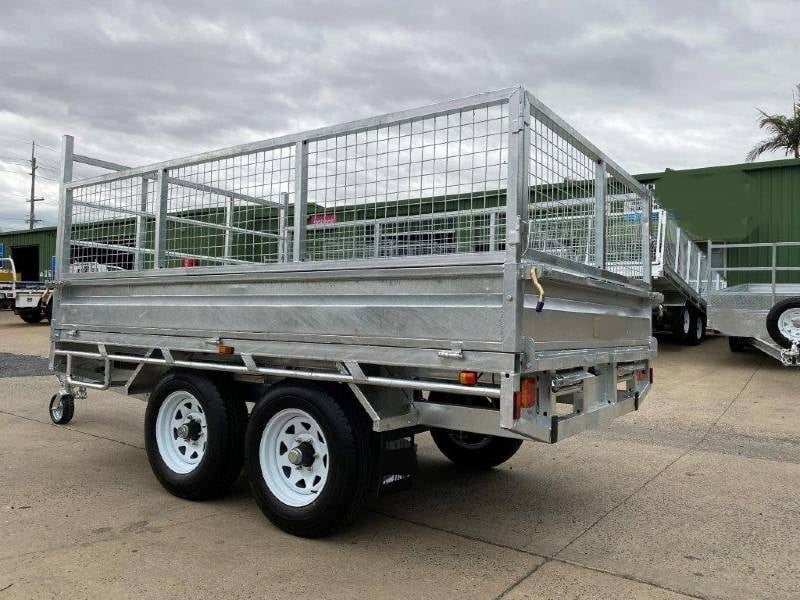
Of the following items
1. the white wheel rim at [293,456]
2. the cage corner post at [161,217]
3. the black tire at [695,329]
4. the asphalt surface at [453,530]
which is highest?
the cage corner post at [161,217]

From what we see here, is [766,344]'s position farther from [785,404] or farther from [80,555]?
[80,555]

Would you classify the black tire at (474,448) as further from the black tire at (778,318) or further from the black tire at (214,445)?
the black tire at (778,318)

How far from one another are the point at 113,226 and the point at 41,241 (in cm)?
3290

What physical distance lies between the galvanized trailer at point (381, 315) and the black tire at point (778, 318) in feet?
21.3

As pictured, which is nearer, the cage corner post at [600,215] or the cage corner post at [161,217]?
the cage corner post at [600,215]

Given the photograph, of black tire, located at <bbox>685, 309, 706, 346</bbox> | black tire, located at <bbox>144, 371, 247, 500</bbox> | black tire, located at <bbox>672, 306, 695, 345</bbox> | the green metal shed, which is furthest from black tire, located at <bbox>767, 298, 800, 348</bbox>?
black tire, located at <bbox>144, 371, 247, 500</bbox>

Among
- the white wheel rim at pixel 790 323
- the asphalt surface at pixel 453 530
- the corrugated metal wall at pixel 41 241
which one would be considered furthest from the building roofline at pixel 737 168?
the corrugated metal wall at pixel 41 241

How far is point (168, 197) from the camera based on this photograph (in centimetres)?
519

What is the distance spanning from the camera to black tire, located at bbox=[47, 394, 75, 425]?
704 cm

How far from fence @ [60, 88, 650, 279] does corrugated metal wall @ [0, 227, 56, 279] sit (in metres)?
31.1

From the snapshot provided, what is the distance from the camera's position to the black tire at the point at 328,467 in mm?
3713

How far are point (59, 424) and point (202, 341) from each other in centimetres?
360

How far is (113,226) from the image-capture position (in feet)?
19.8

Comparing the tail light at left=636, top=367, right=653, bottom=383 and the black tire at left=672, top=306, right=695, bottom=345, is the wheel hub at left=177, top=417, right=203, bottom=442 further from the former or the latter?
the black tire at left=672, top=306, right=695, bottom=345
